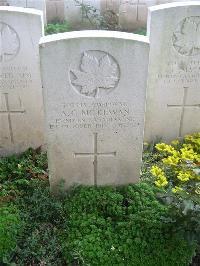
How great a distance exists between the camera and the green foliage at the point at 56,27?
723 centimetres

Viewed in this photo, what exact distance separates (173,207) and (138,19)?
18.2ft

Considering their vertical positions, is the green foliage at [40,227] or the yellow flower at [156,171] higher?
the yellow flower at [156,171]

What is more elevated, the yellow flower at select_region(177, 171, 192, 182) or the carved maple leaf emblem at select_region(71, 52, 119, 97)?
the carved maple leaf emblem at select_region(71, 52, 119, 97)

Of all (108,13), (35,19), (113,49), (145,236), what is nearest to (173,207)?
(145,236)

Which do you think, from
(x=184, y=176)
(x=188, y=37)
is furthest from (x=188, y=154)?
(x=188, y=37)

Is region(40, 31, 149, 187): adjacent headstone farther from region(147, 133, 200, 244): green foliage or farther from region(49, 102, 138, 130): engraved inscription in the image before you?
region(147, 133, 200, 244): green foliage

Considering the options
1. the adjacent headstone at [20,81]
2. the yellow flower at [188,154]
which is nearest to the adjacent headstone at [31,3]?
the adjacent headstone at [20,81]

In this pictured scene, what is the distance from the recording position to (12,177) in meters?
4.23

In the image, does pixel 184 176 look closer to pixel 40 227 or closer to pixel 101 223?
pixel 101 223

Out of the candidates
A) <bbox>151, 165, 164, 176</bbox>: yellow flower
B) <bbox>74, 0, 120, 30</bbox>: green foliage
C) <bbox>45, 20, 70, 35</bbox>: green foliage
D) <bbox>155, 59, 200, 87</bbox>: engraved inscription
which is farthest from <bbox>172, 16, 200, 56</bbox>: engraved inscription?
<bbox>74, 0, 120, 30</bbox>: green foliage

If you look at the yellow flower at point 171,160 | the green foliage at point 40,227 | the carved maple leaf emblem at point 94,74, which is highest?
the carved maple leaf emblem at point 94,74

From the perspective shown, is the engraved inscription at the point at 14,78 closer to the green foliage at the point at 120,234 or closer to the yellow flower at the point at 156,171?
the green foliage at the point at 120,234

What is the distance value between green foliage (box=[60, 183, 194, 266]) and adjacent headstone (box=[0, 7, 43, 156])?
1.27 metres

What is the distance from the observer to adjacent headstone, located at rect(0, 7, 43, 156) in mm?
3916
